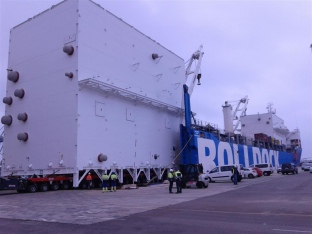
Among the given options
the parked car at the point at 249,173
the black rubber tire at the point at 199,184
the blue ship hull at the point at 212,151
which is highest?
the blue ship hull at the point at 212,151

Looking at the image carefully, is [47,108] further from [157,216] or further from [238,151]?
[238,151]

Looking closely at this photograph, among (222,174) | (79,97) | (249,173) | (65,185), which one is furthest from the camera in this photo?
(249,173)

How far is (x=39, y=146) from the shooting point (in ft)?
84.0

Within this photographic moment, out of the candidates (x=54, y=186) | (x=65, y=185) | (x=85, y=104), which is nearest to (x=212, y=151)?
(x=85, y=104)

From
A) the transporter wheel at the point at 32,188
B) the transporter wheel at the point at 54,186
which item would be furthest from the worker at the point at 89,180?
the transporter wheel at the point at 32,188

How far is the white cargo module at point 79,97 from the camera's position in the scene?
24.1 meters

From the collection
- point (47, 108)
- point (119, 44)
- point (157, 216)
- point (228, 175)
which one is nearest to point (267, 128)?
point (228, 175)

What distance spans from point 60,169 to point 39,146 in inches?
135

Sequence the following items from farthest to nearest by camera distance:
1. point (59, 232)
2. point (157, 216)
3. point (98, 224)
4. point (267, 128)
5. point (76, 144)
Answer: point (267, 128), point (76, 144), point (157, 216), point (98, 224), point (59, 232)

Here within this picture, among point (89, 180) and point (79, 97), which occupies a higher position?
point (79, 97)

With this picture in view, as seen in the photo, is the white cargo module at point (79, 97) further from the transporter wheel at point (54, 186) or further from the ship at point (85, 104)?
the transporter wheel at point (54, 186)

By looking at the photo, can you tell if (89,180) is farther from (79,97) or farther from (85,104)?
(79,97)

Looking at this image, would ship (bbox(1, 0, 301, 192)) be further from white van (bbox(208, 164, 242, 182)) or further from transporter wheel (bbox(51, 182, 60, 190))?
white van (bbox(208, 164, 242, 182))

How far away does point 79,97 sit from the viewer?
23875mm
